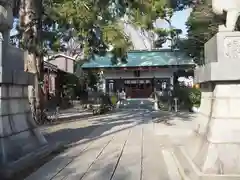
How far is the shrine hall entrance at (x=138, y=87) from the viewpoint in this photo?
41.3 meters

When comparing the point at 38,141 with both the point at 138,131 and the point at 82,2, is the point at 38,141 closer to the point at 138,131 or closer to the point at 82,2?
the point at 138,131

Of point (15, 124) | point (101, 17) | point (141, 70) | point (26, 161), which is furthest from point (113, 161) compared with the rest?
point (141, 70)

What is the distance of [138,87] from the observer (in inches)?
1639

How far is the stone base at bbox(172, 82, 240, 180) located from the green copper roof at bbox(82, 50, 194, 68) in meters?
28.9

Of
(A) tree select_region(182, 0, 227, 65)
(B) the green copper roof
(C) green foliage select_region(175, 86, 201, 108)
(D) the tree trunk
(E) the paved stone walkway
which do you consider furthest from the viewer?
(B) the green copper roof

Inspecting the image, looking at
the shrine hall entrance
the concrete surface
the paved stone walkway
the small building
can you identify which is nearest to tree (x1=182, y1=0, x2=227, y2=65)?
the concrete surface

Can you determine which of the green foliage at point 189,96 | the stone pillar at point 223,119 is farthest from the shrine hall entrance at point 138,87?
the stone pillar at point 223,119

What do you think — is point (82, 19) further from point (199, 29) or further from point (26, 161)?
point (199, 29)

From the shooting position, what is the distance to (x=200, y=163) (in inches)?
217

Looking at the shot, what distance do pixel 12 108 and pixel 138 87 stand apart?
116 feet

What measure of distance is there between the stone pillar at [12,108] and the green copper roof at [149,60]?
27546mm

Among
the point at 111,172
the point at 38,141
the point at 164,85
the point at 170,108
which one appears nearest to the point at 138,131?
the point at 38,141

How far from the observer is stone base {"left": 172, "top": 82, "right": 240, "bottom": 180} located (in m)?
5.26

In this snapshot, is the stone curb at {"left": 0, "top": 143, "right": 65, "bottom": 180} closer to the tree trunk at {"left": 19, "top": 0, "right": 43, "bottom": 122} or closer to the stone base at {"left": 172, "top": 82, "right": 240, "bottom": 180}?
the stone base at {"left": 172, "top": 82, "right": 240, "bottom": 180}
